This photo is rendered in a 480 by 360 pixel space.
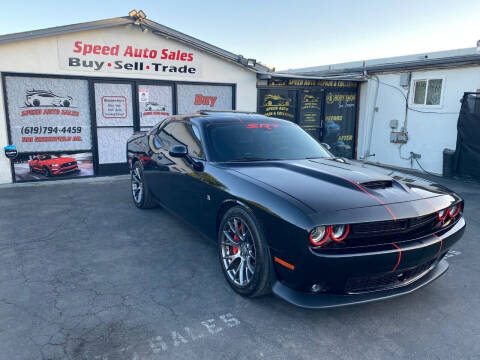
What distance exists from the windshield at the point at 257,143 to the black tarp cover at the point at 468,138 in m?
5.93

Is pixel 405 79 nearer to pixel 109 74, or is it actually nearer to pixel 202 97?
pixel 202 97

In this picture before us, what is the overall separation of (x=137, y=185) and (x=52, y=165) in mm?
3267

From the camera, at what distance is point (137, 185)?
595 centimetres

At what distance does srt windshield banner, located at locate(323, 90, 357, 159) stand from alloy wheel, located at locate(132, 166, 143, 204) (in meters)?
7.21

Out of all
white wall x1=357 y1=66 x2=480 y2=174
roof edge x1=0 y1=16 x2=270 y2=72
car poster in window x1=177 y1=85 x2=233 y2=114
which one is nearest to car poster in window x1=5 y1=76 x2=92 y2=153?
roof edge x1=0 y1=16 x2=270 y2=72

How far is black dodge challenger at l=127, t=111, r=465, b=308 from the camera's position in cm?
248

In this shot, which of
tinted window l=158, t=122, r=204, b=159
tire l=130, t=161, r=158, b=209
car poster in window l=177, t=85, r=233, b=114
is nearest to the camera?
tinted window l=158, t=122, r=204, b=159

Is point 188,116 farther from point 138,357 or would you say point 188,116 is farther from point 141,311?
point 138,357

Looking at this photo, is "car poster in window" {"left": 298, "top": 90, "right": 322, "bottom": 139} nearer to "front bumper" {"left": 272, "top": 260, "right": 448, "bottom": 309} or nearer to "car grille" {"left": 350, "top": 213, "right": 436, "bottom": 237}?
"car grille" {"left": 350, "top": 213, "right": 436, "bottom": 237}

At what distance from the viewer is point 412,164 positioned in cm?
1026

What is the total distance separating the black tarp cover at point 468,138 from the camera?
8.21 m

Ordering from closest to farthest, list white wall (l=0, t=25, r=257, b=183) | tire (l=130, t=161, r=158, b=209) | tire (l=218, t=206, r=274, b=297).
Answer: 1. tire (l=218, t=206, r=274, b=297)
2. tire (l=130, t=161, r=158, b=209)
3. white wall (l=0, t=25, r=257, b=183)

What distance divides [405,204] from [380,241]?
38 cm

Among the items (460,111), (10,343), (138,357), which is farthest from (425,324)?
(460,111)
